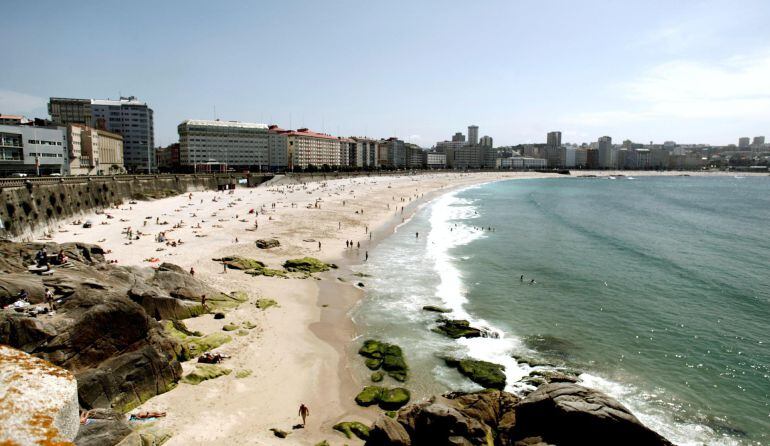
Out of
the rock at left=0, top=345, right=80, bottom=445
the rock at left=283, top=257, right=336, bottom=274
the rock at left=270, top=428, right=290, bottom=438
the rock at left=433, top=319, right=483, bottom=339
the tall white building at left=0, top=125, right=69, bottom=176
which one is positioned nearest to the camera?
the rock at left=0, top=345, right=80, bottom=445

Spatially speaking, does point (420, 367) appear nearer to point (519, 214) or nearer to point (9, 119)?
point (519, 214)

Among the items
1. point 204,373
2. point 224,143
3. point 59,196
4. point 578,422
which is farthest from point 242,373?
point 224,143

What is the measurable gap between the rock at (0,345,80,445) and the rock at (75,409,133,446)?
7.81 metres

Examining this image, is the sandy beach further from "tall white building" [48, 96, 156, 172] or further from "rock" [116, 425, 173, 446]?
"tall white building" [48, 96, 156, 172]

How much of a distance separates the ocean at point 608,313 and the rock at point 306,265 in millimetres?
3264

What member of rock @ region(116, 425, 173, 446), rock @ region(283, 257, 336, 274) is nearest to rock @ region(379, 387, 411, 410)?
rock @ region(116, 425, 173, 446)

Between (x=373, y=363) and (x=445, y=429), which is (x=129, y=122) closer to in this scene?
(x=373, y=363)

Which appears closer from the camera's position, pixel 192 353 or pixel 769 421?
pixel 769 421

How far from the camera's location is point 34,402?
12.3ft

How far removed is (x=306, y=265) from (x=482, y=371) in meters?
17.4

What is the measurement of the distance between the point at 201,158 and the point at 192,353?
5223 inches

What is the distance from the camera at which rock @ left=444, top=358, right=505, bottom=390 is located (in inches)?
654

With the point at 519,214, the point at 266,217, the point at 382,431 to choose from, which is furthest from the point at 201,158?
the point at 382,431

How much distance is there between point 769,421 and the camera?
1520 centimetres
